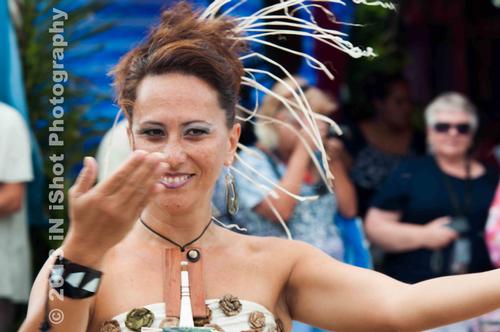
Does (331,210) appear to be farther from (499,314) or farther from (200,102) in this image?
(200,102)

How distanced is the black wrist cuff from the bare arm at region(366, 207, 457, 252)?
342 centimetres

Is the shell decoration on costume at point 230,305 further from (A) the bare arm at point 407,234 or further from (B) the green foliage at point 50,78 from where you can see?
(B) the green foliage at point 50,78

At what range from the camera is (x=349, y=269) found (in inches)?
137

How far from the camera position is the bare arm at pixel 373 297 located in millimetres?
3262

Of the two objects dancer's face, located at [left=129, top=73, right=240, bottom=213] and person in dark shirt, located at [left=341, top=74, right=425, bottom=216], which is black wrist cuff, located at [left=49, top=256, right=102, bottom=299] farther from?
person in dark shirt, located at [left=341, top=74, right=425, bottom=216]

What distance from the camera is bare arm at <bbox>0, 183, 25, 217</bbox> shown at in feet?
18.0

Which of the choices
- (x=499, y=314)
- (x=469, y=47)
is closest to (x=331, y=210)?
(x=499, y=314)

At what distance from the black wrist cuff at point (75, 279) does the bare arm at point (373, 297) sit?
2.45 ft

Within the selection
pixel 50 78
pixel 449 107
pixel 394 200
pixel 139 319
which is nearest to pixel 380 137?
pixel 449 107

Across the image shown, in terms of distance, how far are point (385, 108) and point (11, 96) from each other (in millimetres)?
2166

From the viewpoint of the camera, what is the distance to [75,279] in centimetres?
288

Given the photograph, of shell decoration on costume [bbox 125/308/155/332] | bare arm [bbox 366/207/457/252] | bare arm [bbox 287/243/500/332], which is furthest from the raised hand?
bare arm [bbox 366/207/457/252]

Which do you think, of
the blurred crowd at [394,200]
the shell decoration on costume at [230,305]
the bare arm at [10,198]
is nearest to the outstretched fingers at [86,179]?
the shell decoration on costume at [230,305]

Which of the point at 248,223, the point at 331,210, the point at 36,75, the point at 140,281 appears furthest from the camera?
the point at 36,75
